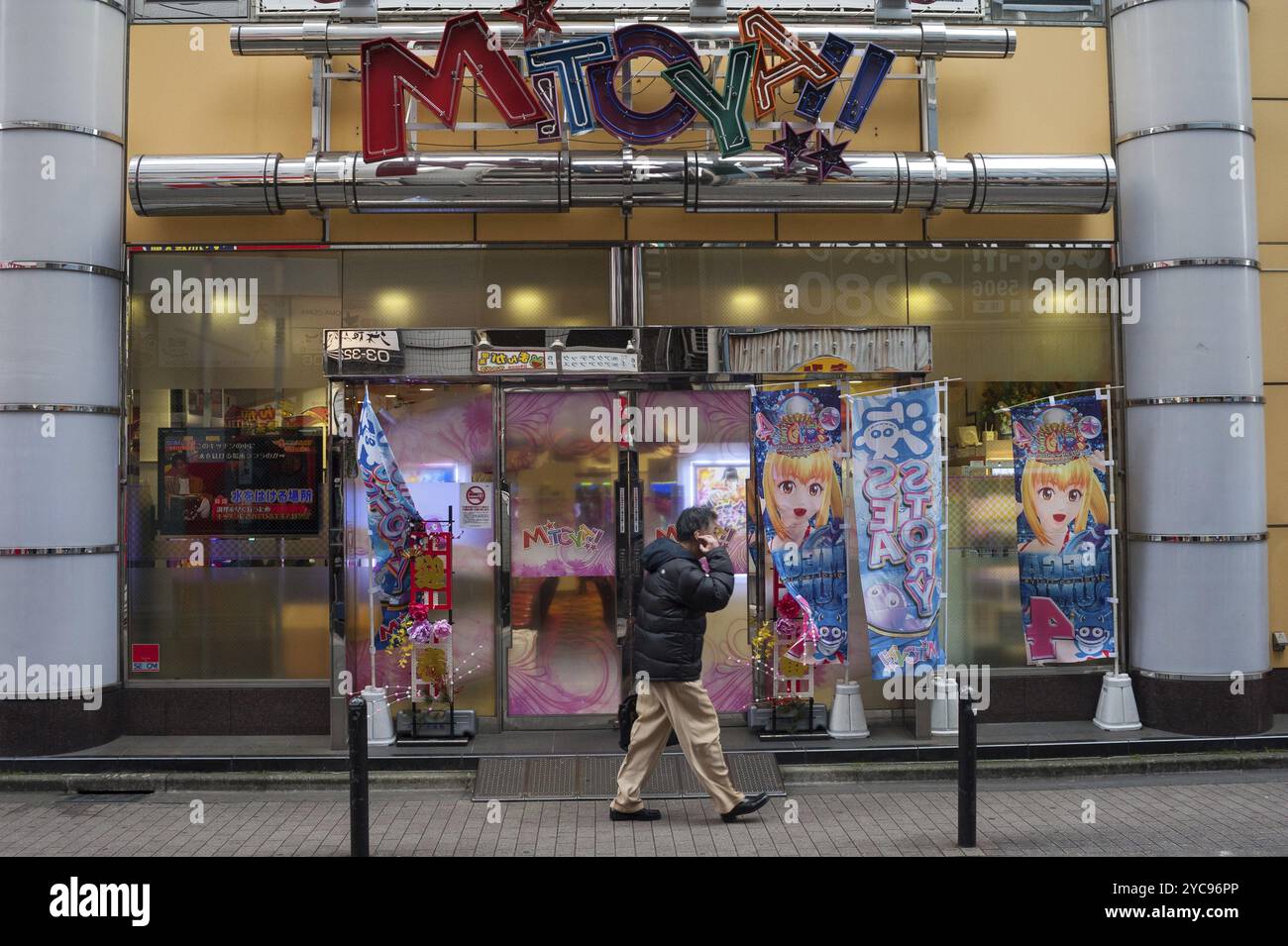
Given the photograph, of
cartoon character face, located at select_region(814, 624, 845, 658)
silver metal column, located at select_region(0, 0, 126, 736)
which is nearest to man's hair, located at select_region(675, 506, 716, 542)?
cartoon character face, located at select_region(814, 624, 845, 658)

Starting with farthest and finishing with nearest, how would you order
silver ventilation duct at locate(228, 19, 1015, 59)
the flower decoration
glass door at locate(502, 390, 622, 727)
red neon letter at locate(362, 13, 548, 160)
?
glass door at locate(502, 390, 622, 727) < the flower decoration < silver ventilation duct at locate(228, 19, 1015, 59) < red neon letter at locate(362, 13, 548, 160)

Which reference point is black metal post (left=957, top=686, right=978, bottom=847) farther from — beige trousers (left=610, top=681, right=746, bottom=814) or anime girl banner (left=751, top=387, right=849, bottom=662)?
anime girl banner (left=751, top=387, right=849, bottom=662)

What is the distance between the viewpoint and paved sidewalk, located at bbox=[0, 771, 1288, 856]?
21.9 feet

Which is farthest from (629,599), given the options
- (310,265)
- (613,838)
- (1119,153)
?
(1119,153)

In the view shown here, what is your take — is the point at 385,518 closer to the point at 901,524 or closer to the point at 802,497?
the point at 802,497

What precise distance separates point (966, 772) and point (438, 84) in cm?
650

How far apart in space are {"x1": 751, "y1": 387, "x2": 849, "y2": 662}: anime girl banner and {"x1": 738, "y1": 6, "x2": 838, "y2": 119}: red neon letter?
8.34 feet

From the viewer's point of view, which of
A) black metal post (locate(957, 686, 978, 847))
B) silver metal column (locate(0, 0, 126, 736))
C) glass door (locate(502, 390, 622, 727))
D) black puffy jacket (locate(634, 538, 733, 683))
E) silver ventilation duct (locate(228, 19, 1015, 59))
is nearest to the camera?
black metal post (locate(957, 686, 978, 847))

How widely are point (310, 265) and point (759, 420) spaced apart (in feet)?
13.8

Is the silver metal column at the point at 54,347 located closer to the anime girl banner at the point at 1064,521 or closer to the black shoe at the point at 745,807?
the black shoe at the point at 745,807

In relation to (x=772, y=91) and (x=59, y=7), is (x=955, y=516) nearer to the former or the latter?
(x=772, y=91)

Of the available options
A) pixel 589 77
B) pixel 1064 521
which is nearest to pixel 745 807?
pixel 1064 521

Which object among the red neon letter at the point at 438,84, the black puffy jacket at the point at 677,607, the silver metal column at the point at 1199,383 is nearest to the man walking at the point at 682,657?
the black puffy jacket at the point at 677,607

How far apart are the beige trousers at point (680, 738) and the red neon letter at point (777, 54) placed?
4921 mm
